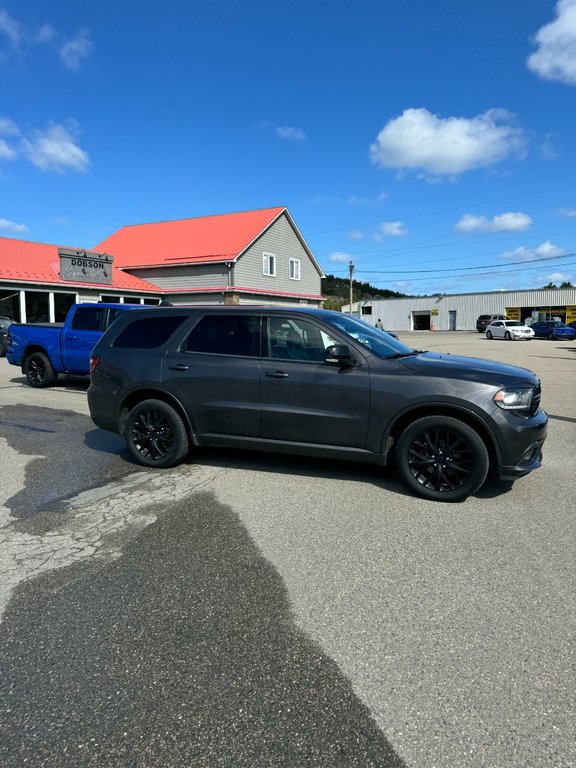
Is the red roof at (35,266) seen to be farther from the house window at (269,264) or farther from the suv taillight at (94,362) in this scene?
the suv taillight at (94,362)

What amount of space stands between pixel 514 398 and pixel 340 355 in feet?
5.23

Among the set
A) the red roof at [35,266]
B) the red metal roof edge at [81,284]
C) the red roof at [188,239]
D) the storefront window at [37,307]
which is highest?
the red roof at [188,239]

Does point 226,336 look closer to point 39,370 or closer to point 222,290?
point 39,370

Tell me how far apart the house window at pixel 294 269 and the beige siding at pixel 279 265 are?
28cm

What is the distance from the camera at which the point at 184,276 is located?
30.8m

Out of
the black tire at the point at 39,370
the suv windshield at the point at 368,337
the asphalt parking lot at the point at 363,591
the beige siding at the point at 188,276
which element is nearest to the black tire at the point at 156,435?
the asphalt parking lot at the point at 363,591

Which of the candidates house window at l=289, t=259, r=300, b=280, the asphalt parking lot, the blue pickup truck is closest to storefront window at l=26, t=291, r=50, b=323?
the blue pickup truck

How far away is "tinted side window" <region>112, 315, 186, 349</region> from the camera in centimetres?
572

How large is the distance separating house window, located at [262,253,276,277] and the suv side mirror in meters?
28.3

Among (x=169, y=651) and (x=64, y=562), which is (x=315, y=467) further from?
(x=169, y=651)

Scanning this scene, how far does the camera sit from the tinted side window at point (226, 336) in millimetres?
5320

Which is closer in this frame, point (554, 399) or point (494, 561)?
point (494, 561)

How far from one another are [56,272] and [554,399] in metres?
24.7

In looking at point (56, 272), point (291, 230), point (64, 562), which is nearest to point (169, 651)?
point (64, 562)
